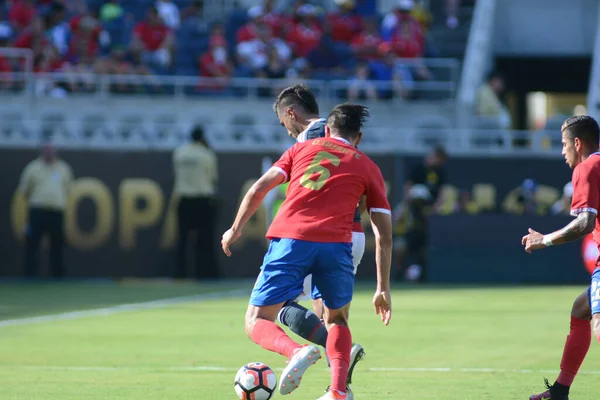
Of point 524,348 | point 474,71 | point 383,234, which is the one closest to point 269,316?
point 383,234

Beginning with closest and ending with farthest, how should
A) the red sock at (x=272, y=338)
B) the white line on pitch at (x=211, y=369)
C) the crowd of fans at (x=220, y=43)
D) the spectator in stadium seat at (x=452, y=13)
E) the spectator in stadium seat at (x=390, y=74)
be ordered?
the red sock at (x=272, y=338) < the white line on pitch at (x=211, y=369) < the spectator in stadium seat at (x=390, y=74) < the crowd of fans at (x=220, y=43) < the spectator in stadium seat at (x=452, y=13)

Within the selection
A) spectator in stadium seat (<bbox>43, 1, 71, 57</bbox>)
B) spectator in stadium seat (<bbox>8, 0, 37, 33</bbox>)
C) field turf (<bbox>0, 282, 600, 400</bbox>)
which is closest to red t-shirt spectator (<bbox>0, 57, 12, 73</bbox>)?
spectator in stadium seat (<bbox>43, 1, 71, 57</bbox>)

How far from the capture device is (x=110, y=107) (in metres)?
23.1

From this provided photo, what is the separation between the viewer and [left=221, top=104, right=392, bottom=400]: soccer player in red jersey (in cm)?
749

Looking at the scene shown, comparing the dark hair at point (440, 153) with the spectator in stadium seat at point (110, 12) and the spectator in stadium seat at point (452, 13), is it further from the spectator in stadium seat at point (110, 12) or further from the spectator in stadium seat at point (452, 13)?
the spectator in stadium seat at point (110, 12)

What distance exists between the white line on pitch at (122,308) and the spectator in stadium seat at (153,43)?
6.78 meters

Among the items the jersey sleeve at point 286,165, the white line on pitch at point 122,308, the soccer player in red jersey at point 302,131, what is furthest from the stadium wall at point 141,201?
the jersey sleeve at point 286,165

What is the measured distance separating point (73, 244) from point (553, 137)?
30.0ft

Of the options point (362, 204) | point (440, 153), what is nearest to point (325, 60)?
point (440, 153)

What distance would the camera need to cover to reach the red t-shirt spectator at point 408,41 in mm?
24656

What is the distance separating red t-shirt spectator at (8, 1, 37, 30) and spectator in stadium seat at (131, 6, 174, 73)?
226 cm

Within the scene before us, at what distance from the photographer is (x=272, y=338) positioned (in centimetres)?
739

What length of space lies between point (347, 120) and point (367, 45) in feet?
57.1

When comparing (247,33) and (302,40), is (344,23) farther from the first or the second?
(247,33)
